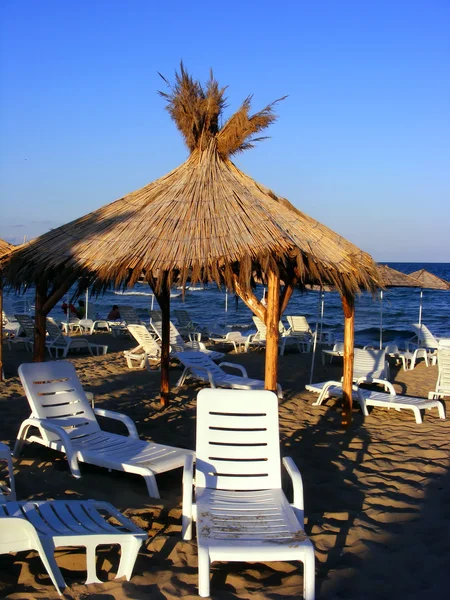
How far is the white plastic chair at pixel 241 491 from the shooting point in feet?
9.32

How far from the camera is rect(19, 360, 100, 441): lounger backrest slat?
5184 millimetres

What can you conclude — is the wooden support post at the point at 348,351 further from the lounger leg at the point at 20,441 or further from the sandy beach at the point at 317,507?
the lounger leg at the point at 20,441

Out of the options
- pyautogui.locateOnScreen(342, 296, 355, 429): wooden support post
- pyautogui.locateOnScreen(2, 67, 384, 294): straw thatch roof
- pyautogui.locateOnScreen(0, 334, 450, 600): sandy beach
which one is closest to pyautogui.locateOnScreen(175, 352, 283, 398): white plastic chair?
pyautogui.locateOnScreen(0, 334, 450, 600): sandy beach

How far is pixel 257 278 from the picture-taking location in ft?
26.3

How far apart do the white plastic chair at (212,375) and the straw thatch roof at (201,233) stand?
178 centimetres

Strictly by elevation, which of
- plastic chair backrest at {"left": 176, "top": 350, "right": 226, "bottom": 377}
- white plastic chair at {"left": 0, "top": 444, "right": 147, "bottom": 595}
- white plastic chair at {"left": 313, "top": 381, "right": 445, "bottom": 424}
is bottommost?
white plastic chair at {"left": 313, "top": 381, "right": 445, "bottom": 424}

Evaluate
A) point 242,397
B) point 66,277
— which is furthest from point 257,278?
point 242,397

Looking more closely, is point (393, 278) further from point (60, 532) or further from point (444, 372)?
point (60, 532)

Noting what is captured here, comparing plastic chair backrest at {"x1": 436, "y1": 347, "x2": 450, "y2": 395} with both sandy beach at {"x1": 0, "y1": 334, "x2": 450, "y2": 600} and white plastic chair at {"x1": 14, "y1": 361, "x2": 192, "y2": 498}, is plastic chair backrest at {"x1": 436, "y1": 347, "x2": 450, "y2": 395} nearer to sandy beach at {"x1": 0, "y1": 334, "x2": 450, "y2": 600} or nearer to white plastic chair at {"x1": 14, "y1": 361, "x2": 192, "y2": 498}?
sandy beach at {"x1": 0, "y1": 334, "x2": 450, "y2": 600}

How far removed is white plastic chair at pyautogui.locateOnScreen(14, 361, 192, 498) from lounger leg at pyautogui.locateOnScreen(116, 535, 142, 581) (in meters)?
1.17

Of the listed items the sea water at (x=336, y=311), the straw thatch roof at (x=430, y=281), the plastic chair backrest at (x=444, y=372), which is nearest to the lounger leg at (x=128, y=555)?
the plastic chair backrest at (x=444, y=372)

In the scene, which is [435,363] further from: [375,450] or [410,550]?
[410,550]

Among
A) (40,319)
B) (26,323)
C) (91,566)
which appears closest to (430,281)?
(26,323)

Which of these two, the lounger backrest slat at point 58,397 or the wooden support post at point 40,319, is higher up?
the wooden support post at point 40,319
